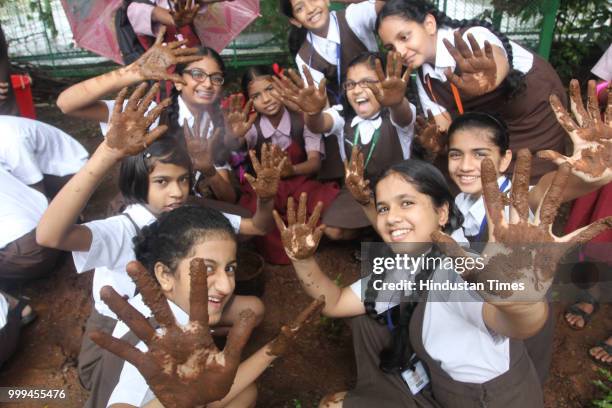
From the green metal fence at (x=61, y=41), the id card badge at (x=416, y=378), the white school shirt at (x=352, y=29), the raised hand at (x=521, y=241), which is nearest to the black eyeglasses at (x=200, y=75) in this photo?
the white school shirt at (x=352, y=29)

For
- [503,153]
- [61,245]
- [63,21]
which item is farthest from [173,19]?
[63,21]


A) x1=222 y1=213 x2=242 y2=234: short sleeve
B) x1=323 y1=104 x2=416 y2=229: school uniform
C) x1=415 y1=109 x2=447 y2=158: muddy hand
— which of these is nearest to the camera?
x1=222 y1=213 x2=242 y2=234: short sleeve

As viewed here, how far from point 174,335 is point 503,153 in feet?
5.47

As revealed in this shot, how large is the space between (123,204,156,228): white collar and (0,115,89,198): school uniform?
984 mm

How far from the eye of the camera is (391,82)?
2.46 metres

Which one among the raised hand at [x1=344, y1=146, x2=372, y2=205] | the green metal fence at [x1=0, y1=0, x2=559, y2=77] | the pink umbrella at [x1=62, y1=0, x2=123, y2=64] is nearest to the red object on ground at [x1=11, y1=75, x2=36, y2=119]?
the pink umbrella at [x1=62, y1=0, x2=123, y2=64]

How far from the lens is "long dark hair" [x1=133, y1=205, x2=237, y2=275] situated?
1.93 meters

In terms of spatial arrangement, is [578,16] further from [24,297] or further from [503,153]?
[24,297]

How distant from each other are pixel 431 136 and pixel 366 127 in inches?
15.7

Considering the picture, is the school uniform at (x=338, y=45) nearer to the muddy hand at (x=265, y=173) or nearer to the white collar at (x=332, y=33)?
the white collar at (x=332, y=33)

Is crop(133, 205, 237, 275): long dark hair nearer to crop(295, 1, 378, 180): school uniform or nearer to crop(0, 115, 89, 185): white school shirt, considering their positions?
crop(0, 115, 89, 185): white school shirt

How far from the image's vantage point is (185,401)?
1.42 metres

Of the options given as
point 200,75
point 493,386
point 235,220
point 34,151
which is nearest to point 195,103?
point 200,75

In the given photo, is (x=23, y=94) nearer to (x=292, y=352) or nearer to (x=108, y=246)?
(x=108, y=246)
